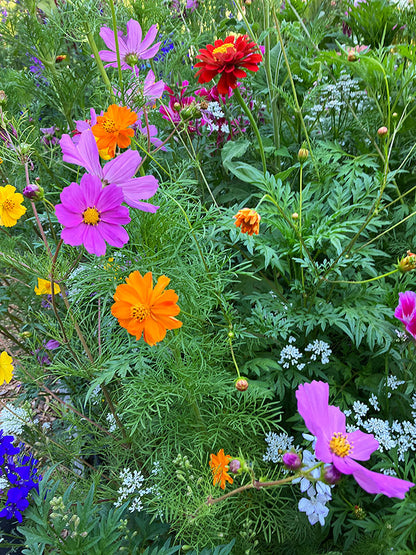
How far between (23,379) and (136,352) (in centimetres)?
57

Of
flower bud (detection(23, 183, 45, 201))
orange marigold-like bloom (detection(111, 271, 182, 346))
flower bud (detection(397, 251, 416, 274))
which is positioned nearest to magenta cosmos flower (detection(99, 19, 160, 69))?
flower bud (detection(23, 183, 45, 201))

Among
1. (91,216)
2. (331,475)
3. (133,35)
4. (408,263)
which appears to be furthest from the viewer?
(133,35)

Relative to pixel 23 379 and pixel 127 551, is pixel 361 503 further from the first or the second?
pixel 23 379

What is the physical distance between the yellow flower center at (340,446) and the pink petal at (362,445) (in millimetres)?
30

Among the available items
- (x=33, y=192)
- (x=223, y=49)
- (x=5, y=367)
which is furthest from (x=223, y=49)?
(x=5, y=367)

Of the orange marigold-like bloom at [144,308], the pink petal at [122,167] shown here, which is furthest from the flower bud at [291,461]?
the pink petal at [122,167]

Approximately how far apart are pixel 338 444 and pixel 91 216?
55 centimetres

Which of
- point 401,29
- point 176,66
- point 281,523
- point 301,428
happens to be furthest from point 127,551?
point 401,29

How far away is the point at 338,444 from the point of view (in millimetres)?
620

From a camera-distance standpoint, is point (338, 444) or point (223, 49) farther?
point (223, 49)

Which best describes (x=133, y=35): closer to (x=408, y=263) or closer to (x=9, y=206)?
(x=9, y=206)

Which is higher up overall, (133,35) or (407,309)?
(133,35)

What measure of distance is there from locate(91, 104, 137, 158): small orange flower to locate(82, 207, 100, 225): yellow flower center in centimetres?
15

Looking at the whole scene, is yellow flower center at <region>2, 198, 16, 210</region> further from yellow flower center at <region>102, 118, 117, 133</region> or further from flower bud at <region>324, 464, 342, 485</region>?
flower bud at <region>324, 464, 342, 485</region>
